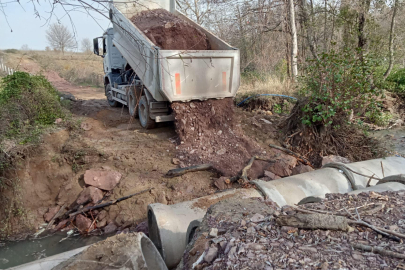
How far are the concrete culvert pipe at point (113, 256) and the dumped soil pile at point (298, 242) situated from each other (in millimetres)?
408

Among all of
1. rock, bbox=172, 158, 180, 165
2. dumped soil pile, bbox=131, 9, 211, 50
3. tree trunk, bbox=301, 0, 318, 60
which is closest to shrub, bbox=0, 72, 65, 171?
rock, bbox=172, 158, 180, 165

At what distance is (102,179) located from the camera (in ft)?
18.0

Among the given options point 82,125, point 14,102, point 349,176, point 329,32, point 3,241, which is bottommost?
point 3,241

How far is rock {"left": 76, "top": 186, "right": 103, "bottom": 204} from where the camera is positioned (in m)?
5.23

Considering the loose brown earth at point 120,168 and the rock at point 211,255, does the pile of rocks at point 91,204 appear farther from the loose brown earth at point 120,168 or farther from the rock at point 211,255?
the rock at point 211,255

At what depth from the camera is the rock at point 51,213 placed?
5.29 meters

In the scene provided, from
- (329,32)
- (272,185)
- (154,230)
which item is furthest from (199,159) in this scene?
(329,32)

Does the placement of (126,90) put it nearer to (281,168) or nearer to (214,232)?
(281,168)

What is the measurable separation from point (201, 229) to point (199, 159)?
136 inches

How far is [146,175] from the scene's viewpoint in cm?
564

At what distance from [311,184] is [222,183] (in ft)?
5.35

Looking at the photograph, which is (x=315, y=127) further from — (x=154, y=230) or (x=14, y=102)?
(x=14, y=102)

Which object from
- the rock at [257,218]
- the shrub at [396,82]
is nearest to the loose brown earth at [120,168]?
the rock at [257,218]

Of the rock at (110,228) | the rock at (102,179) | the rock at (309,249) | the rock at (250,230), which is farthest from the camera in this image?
the rock at (102,179)
